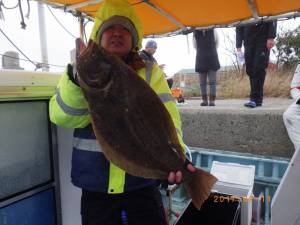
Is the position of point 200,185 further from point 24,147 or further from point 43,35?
point 43,35

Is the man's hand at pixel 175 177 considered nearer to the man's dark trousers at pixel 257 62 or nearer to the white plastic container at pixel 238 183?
the white plastic container at pixel 238 183

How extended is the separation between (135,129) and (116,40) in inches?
26.8

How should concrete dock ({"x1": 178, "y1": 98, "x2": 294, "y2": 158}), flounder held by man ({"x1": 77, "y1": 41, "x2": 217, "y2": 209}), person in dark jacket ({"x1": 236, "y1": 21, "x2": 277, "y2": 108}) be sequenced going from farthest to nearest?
person in dark jacket ({"x1": 236, "y1": 21, "x2": 277, "y2": 108}), concrete dock ({"x1": 178, "y1": 98, "x2": 294, "y2": 158}), flounder held by man ({"x1": 77, "y1": 41, "x2": 217, "y2": 209})

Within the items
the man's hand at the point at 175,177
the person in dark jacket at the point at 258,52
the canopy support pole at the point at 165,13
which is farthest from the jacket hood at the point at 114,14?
the person in dark jacket at the point at 258,52

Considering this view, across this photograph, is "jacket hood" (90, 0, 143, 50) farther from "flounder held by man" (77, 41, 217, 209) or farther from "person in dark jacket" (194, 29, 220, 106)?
"person in dark jacket" (194, 29, 220, 106)

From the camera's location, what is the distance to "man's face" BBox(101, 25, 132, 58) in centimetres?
196

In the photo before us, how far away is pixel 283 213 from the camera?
2.40 metres

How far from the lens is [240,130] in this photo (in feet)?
16.5

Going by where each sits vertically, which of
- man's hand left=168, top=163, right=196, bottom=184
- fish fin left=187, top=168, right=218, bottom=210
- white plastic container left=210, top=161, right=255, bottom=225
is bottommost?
white plastic container left=210, top=161, right=255, bottom=225

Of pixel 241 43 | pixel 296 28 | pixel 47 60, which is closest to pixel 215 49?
pixel 241 43

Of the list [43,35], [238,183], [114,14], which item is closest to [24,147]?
[114,14]

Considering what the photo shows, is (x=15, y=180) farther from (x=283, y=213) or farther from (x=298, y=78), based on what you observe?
(x=298, y=78)

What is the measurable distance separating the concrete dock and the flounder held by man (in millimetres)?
3465

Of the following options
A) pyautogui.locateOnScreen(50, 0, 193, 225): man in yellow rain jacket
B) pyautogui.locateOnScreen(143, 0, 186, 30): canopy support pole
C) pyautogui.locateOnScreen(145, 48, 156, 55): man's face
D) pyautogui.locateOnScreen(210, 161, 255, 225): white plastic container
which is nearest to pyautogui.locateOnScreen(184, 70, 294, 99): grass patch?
pyautogui.locateOnScreen(145, 48, 156, 55): man's face
